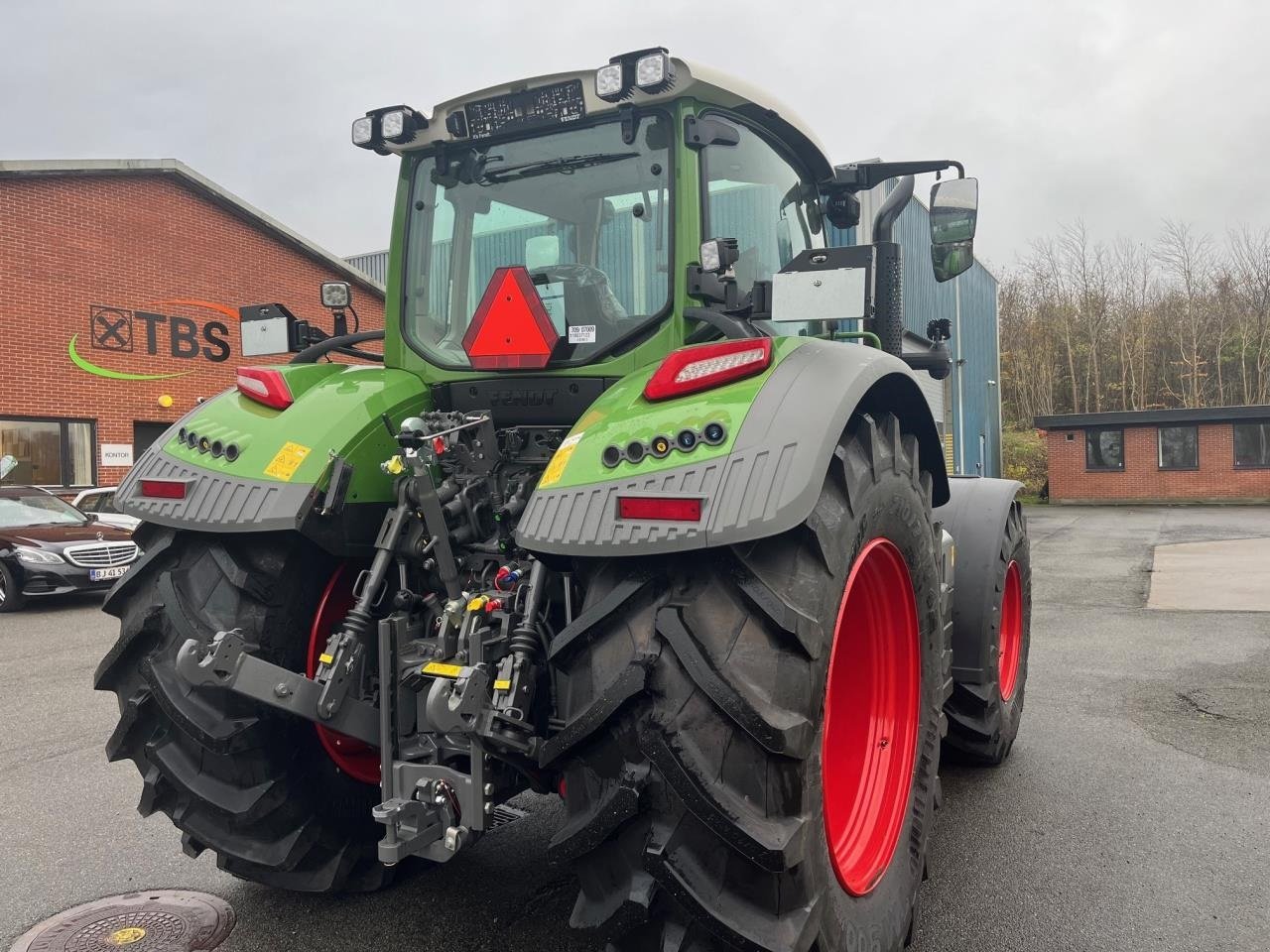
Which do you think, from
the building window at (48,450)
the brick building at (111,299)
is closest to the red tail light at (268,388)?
the brick building at (111,299)

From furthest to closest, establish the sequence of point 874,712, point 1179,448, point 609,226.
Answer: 1. point 1179,448
2. point 609,226
3. point 874,712

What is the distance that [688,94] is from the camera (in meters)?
2.86

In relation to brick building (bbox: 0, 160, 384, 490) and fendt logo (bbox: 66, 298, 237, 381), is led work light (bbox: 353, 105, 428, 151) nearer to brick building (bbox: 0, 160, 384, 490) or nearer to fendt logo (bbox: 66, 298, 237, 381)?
brick building (bbox: 0, 160, 384, 490)

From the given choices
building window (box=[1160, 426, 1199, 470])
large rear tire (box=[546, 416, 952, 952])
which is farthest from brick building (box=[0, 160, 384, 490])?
building window (box=[1160, 426, 1199, 470])

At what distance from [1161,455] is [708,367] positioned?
2944cm

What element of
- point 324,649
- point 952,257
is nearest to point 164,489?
point 324,649

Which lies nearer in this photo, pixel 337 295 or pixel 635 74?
pixel 635 74

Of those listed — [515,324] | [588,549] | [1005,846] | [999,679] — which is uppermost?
[515,324]

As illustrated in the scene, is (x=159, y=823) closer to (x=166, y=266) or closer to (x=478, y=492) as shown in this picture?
(x=478, y=492)

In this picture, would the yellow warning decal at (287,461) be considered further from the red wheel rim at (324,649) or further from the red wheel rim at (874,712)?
the red wheel rim at (874,712)

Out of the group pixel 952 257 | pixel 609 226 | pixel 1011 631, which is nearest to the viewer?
pixel 609 226

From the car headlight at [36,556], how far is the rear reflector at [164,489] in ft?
31.4

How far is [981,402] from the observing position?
96.3 ft

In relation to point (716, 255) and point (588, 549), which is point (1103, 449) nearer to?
point (716, 255)
